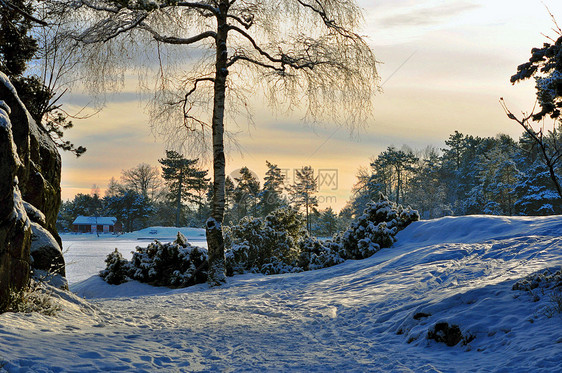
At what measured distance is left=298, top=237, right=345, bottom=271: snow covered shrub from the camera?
13336 millimetres

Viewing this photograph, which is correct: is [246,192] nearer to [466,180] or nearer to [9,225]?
[466,180]

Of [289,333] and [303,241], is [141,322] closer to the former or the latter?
Result: [289,333]

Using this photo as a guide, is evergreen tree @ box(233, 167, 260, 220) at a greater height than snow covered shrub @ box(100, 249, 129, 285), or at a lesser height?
greater

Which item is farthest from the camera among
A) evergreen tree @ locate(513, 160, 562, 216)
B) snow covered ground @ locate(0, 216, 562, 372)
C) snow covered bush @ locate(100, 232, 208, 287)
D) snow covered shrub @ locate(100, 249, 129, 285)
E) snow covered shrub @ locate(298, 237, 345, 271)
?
evergreen tree @ locate(513, 160, 562, 216)

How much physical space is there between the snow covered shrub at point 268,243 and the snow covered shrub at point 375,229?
215cm

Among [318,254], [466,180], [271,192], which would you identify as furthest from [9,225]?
[466,180]

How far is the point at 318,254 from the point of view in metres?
→ 14.4

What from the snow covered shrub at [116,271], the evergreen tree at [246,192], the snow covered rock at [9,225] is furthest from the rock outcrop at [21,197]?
the evergreen tree at [246,192]

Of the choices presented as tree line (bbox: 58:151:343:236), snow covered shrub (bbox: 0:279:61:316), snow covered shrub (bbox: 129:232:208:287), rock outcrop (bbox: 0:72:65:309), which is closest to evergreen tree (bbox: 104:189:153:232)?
tree line (bbox: 58:151:343:236)

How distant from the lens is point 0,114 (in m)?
4.21

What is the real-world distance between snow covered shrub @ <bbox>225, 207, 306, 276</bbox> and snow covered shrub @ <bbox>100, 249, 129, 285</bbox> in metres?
3.41

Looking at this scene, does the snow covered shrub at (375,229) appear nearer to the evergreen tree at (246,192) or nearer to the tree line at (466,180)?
the tree line at (466,180)

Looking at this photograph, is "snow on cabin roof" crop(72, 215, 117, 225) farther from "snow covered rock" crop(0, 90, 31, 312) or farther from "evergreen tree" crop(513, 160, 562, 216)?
"snow covered rock" crop(0, 90, 31, 312)

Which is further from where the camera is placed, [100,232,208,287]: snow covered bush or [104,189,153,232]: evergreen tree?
[104,189,153,232]: evergreen tree
